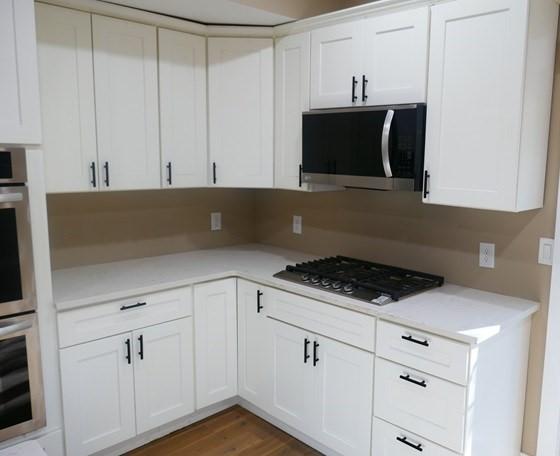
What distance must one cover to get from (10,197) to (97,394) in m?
1.04

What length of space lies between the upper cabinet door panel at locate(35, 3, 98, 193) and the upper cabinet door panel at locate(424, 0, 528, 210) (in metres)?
1.66

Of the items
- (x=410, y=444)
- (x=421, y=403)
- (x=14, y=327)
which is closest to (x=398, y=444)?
(x=410, y=444)

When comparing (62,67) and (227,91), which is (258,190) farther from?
(62,67)

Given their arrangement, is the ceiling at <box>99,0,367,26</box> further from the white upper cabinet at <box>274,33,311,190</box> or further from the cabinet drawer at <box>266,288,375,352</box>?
the cabinet drawer at <box>266,288,375,352</box>

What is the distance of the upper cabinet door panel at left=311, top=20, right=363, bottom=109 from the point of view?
239cm

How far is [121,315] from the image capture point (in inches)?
93.4

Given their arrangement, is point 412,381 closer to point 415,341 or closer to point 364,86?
point 415,341

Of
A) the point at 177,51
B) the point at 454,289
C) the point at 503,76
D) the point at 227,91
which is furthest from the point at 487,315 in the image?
the point at 177,51

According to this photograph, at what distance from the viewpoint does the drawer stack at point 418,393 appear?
186 centimetres

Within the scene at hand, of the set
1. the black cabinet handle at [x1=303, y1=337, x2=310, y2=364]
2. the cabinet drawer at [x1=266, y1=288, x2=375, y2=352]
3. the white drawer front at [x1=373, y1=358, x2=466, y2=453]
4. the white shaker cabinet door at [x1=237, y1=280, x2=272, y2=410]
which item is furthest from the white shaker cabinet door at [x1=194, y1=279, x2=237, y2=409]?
the white drawer front at [x1=373, y1=358, x2=466, y2=453]

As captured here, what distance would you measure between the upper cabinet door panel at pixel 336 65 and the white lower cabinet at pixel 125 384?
145cm

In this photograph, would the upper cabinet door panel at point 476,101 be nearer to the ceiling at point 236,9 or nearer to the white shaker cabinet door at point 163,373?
the ceiling at point 236,9

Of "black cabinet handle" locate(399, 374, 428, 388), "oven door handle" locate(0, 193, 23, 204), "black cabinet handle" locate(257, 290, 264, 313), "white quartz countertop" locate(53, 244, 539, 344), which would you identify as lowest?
"black cabinet handle" locate(399, 374, 428, 388)

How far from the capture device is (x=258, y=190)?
3.56m
